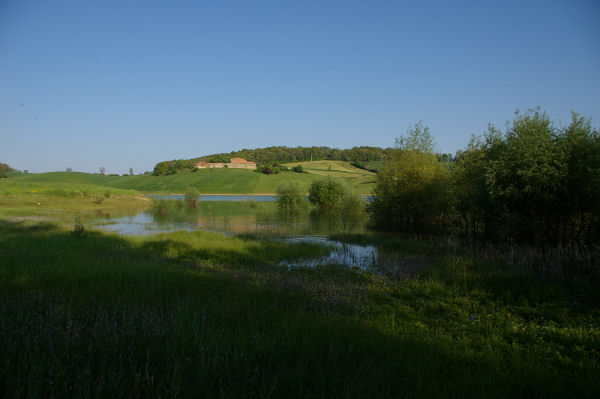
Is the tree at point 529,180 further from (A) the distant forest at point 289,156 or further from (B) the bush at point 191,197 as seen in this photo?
(A) the distant forest at point 289,156

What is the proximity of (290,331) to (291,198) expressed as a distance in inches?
1686

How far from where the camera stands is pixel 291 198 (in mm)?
47500

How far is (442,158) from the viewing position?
28.8 metres

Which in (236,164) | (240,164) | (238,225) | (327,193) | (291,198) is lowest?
(238,225)

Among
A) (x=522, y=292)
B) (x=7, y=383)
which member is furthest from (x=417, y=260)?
(x=7, y=383)

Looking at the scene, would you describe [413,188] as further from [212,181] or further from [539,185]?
[212,181]

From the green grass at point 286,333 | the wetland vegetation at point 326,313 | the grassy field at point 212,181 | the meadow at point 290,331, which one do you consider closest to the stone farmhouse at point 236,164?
the grassy field at point 212,181

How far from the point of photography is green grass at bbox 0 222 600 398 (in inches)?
129

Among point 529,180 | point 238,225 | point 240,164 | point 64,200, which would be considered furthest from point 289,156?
point 529,180

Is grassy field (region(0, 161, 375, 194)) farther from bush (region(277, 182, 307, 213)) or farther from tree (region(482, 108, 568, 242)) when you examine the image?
tree (region(482, 108, 568, 242))

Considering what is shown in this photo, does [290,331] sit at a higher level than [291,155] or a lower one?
lower

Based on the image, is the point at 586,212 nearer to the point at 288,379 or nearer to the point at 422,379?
the point at 422,379

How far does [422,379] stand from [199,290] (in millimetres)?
5318

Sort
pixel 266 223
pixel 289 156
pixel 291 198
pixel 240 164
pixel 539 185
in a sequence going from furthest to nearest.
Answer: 1. pixel 289 156
2. pixel 240 164
3. pixel 291 198
4. pixel 266 223
5. pixel 539 185
